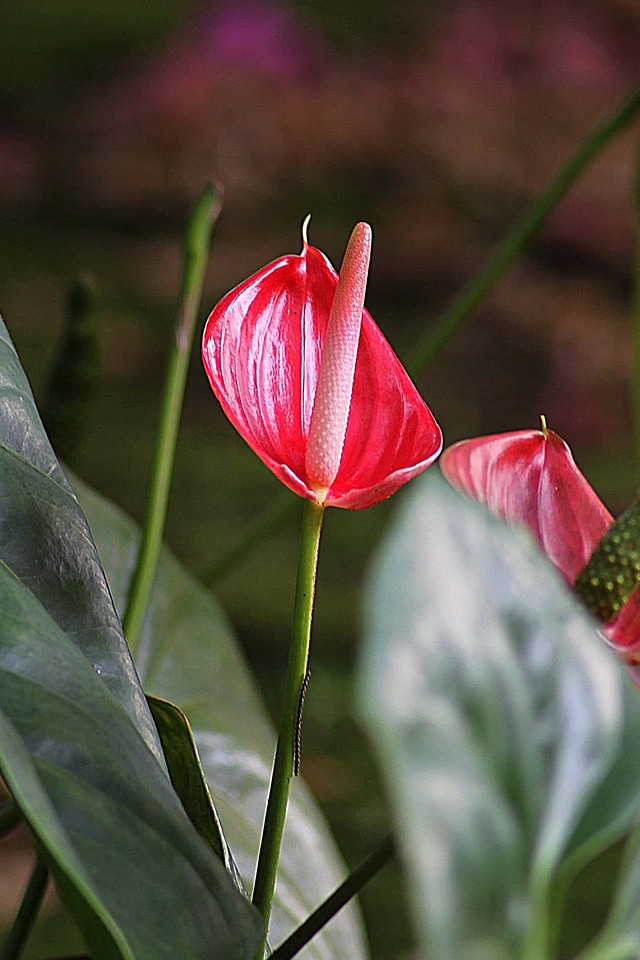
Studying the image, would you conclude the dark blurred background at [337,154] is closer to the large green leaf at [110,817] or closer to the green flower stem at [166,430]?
the green flower stem at [166,430]

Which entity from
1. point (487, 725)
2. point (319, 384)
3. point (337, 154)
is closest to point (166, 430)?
point (319, 384)

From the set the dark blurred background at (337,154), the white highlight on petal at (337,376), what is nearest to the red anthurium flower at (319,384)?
the white highlight on petal at (337,376)

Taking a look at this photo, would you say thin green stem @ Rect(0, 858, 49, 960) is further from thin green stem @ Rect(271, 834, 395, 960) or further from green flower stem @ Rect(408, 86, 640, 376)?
green flower stem @ Rect(408, 86, 640, 376)

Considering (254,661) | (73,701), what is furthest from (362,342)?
(254,661)

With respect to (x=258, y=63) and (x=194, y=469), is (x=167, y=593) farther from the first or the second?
(x=258, y=63)

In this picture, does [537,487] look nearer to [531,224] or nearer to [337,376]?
[337,376]

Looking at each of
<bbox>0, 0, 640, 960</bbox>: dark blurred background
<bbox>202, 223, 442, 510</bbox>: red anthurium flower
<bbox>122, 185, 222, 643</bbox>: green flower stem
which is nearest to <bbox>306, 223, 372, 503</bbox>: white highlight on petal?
<bbox>202, 223, 442, 510</bbox>: red anthurium flower
